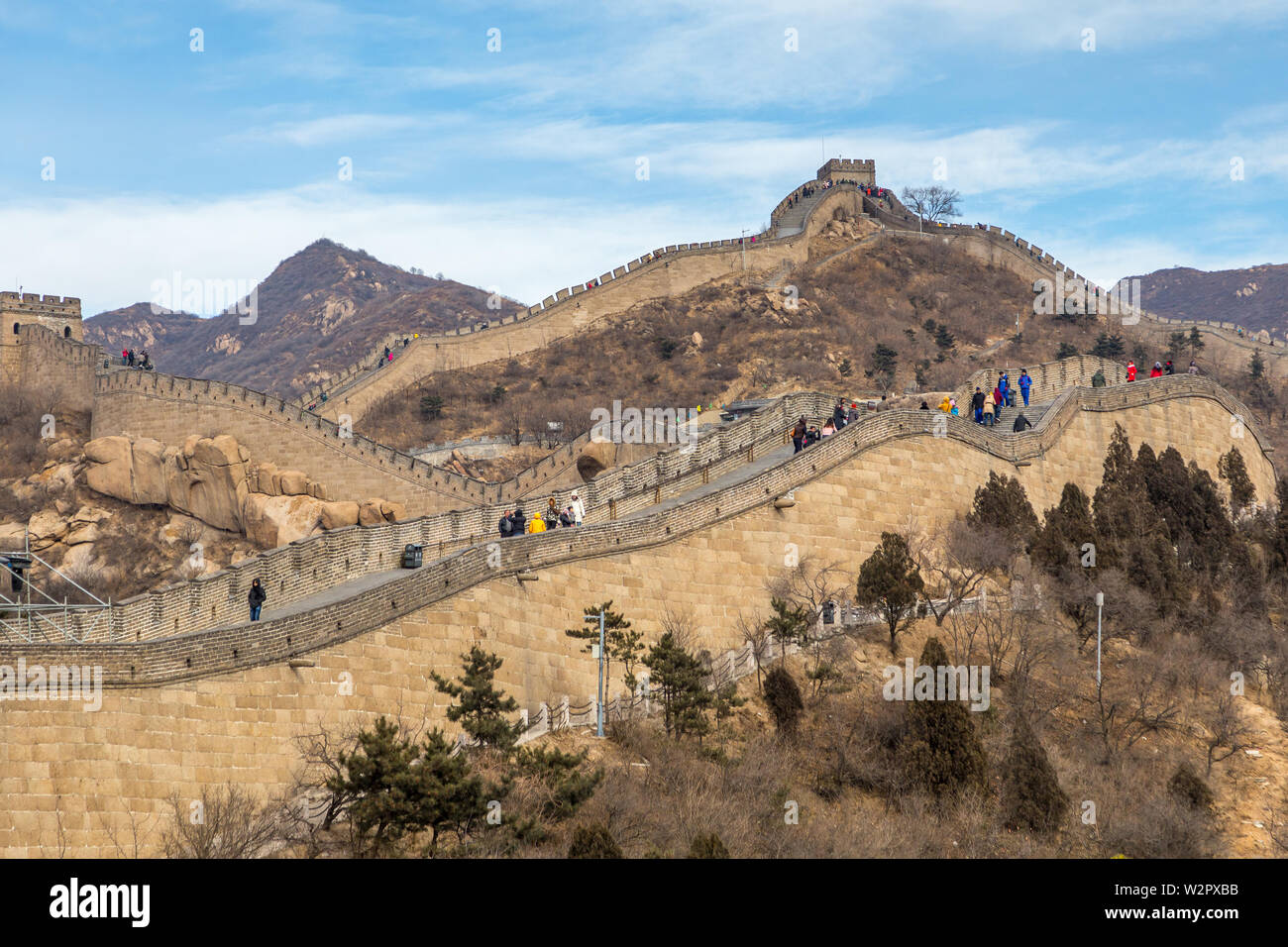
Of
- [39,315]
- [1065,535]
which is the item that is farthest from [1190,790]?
[39,315]

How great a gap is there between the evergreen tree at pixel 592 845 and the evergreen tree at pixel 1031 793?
323 inches

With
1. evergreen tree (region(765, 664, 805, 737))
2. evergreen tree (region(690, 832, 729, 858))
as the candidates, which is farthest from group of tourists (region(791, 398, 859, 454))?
evergreen tree (region(690, 832, 729, 858))

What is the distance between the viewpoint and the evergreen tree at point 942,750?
27562 millimetres

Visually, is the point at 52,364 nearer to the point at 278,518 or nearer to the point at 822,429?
the point at 278,518

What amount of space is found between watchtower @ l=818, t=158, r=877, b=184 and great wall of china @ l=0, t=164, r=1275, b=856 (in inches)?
1650

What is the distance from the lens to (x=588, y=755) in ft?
86.1

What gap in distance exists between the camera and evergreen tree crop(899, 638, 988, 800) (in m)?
27.6

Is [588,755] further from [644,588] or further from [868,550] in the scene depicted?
[868,550]

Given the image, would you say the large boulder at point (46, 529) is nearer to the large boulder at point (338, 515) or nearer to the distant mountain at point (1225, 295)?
the large boulder at point (338, 515)

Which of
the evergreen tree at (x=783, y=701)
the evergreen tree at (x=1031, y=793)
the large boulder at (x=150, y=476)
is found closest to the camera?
the evergreen tree at (x=1031, y=793)

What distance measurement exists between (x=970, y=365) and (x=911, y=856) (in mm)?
40224

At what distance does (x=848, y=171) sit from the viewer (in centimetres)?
8556

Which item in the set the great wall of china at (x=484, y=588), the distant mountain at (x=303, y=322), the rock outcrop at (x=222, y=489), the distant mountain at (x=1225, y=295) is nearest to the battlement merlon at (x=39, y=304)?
the rock outcrop at (x=222, y=489)
